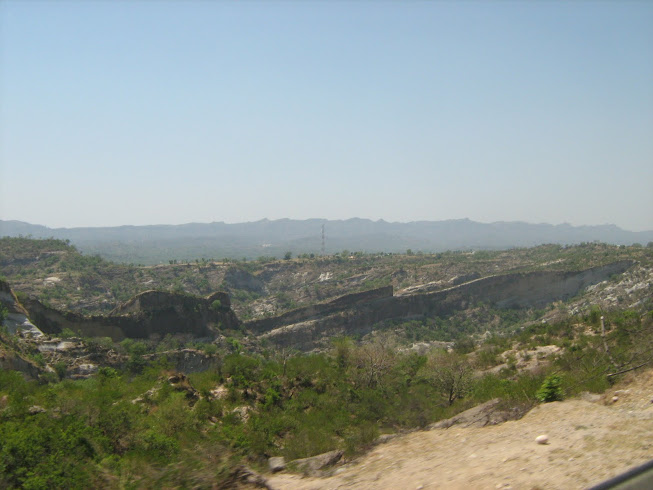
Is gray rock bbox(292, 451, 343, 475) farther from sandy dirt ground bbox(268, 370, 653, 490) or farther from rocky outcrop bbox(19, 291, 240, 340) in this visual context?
rocky outcrop bbox(19, 291, 240, 340)

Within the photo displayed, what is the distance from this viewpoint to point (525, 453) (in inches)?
231

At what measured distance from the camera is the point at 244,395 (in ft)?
47.1

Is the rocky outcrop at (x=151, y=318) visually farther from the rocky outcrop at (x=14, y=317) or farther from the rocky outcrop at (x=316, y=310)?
the rocky outcrop at (x=316, y=310)

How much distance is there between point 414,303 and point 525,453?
52.8 meters

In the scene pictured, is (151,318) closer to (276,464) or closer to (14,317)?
(14,317)

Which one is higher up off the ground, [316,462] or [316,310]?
[316,462]

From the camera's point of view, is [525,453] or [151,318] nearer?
[525,453]

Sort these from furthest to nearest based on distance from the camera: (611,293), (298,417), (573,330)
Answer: (611,293) → (573,330) → (298,417)

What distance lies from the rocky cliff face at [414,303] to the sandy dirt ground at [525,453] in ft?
138

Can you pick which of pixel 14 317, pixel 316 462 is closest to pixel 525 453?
pixel 316 462

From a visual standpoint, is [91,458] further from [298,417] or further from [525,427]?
[525,427]

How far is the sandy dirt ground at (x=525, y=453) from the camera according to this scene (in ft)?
17.0

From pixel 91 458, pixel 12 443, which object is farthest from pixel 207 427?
pixel 12 443

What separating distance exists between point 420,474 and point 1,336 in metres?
25.7
